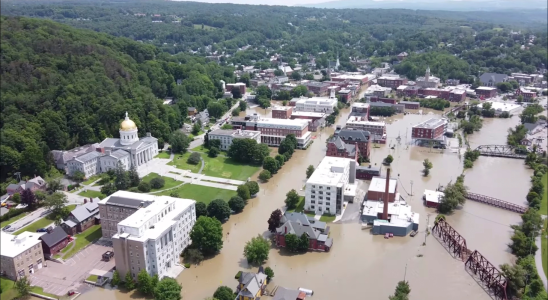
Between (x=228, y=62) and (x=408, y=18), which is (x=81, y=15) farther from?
(x=408, y=18)

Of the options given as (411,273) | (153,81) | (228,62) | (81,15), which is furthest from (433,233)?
(81,15)

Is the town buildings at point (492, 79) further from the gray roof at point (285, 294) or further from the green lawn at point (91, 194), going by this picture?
the gray roof at point (285, 294)

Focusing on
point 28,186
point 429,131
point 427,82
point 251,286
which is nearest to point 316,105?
point 429,131

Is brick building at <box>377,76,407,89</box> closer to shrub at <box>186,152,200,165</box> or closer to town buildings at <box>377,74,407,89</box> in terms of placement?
town buildings at <box>377,74,407,89</box>

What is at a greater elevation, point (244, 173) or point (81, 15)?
point (81, 15)

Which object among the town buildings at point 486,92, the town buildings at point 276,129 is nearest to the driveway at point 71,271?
the town buildings at point 276,129

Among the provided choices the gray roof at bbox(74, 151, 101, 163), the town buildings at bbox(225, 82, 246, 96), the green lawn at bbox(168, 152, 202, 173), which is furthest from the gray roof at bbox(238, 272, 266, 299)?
the town buildings at bbox(225, 82, 246, 96)

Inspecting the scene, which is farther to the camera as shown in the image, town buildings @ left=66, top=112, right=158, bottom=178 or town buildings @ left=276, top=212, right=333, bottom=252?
town buildings @ left=66, top=112, right=158, bottom=178

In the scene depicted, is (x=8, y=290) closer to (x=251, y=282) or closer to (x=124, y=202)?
(x=124, y=202)
